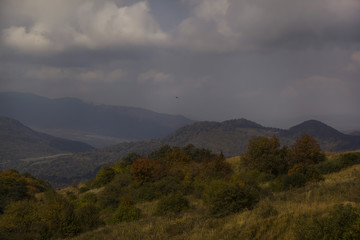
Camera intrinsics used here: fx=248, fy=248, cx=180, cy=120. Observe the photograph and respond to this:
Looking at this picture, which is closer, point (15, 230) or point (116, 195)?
point (15, 230)

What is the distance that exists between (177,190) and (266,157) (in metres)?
15.0

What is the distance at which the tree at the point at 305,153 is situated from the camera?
40.4 m

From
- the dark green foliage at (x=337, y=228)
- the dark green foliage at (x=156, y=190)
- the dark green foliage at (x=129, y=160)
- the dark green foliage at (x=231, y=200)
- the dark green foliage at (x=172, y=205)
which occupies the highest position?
the dark green foliage at (x=337, y=228)

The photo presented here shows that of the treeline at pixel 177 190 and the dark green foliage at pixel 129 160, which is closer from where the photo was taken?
the treeline at pixel 177 190

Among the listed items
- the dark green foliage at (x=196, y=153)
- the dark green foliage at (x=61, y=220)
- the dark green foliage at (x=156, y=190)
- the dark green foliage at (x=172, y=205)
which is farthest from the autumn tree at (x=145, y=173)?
the dark green foliage at (x=61, y=220)

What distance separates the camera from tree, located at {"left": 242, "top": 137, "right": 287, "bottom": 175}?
3844 centimetres

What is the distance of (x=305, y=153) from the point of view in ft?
136

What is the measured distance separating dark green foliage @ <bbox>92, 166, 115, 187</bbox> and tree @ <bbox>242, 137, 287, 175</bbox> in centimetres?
4178

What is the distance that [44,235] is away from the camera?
18562 millimetres

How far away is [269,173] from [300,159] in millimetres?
7526

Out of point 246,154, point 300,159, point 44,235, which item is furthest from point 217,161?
point 44,235

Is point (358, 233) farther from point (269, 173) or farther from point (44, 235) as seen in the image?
point (269, 173)

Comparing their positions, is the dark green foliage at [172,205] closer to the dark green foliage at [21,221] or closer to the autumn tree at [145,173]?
the dark green foliage at [21,221]

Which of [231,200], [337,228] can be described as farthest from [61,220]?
[337,228]
